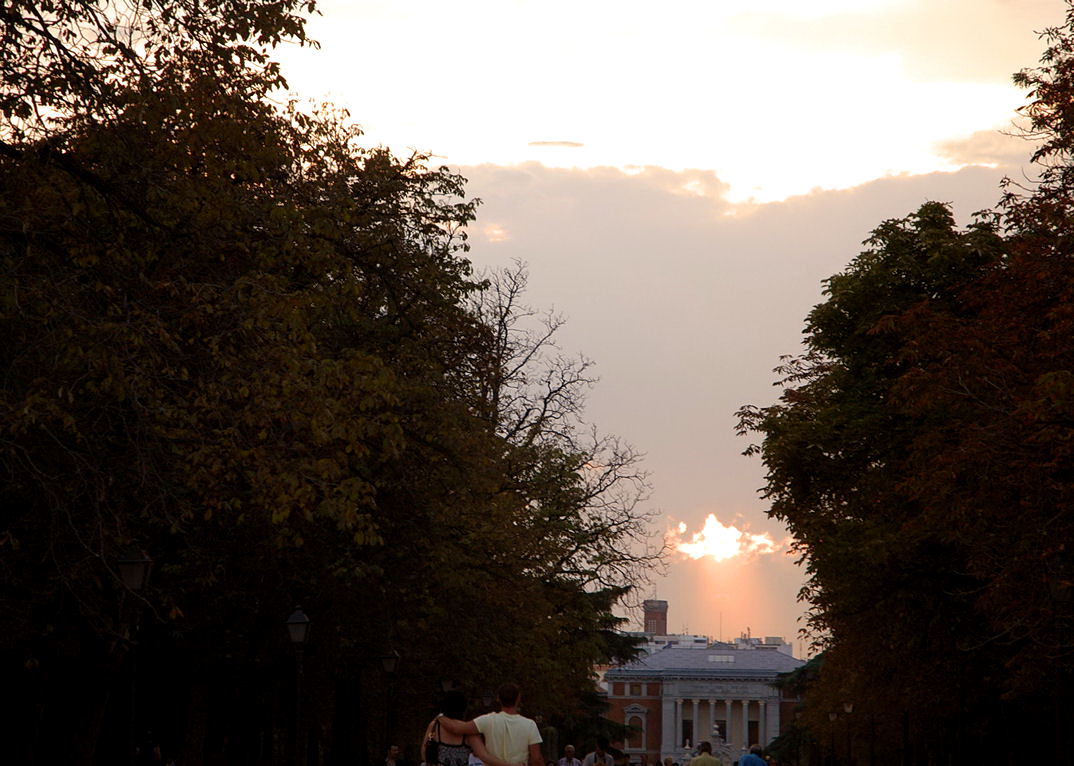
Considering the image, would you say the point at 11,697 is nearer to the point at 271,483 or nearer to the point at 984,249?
the point at 271,483

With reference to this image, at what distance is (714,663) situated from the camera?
591ft

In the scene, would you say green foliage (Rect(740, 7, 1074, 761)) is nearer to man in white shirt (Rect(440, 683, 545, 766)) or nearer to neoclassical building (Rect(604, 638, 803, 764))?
man in white shirt (Rect(440, 683, 545, 766))

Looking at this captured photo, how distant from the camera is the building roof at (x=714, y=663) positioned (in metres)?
176

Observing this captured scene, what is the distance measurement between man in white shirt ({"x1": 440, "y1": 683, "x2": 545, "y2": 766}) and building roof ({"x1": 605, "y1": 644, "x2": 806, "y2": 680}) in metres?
158

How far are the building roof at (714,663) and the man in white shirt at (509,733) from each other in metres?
158

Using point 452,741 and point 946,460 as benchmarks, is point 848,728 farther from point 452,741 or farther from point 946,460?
point 452,741

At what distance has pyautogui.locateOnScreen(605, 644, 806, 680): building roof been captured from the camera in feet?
577

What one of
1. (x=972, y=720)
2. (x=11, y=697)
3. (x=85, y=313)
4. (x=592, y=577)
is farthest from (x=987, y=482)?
(x=592, y=577)

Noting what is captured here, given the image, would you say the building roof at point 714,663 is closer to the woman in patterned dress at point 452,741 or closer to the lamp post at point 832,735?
A: the lamp post at point 832,735

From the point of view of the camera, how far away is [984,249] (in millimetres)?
38344

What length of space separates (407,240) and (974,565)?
12.7 metres

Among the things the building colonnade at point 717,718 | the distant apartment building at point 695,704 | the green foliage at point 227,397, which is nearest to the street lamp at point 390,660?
the green foliage at point 227,397

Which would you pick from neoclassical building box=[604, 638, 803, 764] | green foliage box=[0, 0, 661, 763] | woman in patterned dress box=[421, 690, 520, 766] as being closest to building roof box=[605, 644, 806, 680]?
neoclassical building box=[604, 638, 803, 764]

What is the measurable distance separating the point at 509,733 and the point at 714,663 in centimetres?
17096
